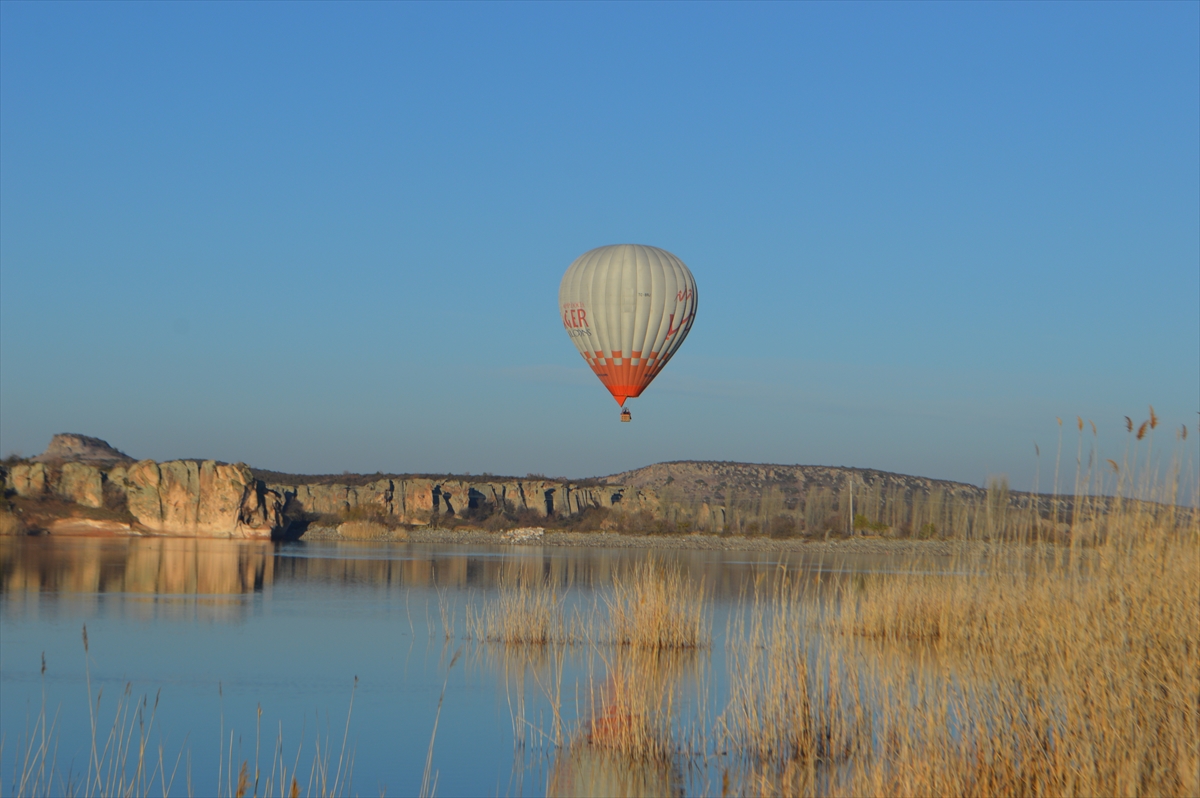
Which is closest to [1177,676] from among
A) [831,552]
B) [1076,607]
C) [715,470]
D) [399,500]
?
[1076,607]

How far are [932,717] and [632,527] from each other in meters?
55.7

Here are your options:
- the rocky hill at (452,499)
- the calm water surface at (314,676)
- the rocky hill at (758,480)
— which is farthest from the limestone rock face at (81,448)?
the calm water surface at (314,676)

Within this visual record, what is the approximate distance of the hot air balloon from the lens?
1939 centimetres

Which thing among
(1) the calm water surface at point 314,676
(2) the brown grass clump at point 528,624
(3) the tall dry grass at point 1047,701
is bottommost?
(1) the calm water surface at point 314,676

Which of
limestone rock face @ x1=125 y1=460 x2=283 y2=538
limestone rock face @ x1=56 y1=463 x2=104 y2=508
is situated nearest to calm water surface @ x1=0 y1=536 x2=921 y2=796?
limestone rock face @ x1=125 y1=460 x2=283 y2=538

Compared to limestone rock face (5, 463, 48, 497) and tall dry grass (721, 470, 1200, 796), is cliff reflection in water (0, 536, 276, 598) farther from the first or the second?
tall dry grass (721, 470, 1200, 796)

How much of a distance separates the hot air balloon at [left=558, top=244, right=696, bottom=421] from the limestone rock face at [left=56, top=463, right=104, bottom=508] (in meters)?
38.8

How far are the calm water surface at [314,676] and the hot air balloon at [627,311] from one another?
4063 mm

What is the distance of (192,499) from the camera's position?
5178 centimetres

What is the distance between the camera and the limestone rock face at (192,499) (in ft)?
169

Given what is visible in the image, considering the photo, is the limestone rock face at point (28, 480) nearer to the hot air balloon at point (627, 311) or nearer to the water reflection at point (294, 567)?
the water reflection at point (294, 567)

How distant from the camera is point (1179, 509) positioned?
7137 millimetres

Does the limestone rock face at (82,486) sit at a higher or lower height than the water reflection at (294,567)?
higher

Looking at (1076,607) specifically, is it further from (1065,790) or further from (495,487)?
(495,487)
